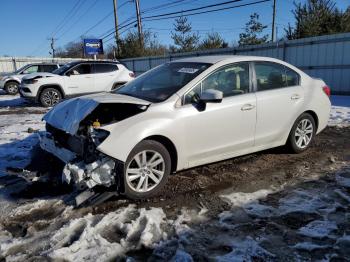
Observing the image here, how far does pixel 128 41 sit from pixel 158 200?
30.6 metres

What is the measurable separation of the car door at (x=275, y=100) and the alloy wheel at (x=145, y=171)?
5.52 ft

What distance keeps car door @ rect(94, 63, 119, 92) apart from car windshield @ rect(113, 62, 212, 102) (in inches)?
330

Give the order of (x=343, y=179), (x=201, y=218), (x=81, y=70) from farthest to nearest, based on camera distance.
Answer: (x=81, y=70)
(x=343, y=179)
(x=201, y=218)

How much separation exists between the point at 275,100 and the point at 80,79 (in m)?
9.49

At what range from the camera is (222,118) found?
15.0 ft

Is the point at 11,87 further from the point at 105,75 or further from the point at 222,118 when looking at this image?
the point at 222,118

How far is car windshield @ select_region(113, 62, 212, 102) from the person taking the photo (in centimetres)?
458

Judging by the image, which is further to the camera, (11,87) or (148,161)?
(11,87)

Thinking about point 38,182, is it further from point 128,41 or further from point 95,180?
point 128,41

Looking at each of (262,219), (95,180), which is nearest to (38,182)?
(95,180)

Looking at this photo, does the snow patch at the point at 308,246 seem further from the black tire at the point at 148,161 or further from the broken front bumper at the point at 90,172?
the broken front bumper at the point at 90,172

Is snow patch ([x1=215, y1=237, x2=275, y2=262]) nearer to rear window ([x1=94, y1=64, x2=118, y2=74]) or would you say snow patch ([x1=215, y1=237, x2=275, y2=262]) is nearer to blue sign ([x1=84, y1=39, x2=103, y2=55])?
rear window ([x1=94, y1=64, x2=118, y2=74])

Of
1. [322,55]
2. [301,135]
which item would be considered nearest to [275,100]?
[301,135]

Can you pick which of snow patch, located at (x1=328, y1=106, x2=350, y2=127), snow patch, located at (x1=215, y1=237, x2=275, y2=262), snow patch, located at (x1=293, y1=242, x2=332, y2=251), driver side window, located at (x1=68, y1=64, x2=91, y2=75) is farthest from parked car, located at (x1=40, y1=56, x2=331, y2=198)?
driver side window, located at (x1=68, y1=64, x2=91, y2=75)
